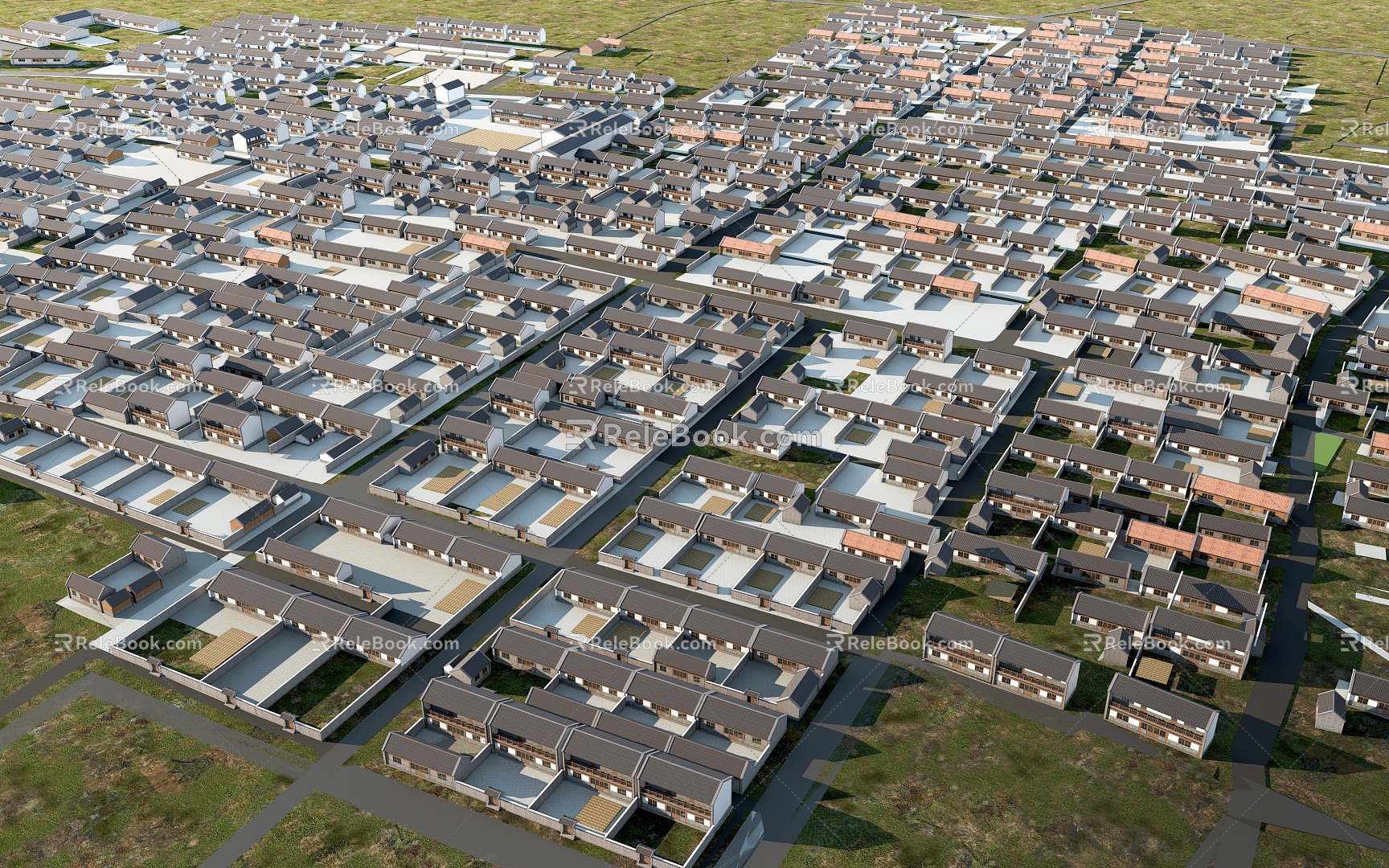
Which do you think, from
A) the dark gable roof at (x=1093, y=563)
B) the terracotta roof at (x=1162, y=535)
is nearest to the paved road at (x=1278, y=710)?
the terracotta roof at (x=1162, y=535)

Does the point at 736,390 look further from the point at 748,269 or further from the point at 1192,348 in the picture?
the point at 1192,348

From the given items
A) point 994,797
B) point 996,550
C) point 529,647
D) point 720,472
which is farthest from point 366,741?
point 996,550

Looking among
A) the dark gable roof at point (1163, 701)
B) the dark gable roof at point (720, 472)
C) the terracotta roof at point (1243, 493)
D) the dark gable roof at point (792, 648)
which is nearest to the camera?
the dark gable roof at point (1163, 701)

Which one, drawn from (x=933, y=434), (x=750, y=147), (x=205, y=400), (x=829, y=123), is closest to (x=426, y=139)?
(x=750, y=147)

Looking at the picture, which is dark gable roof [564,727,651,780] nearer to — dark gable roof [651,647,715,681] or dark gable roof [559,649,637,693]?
dark gable roof [559,649,637,693]

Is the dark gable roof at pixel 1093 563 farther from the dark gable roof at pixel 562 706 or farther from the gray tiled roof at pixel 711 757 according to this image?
the dark gable roof at pixel 562 706

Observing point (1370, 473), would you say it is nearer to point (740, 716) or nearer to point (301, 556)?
point (740, 716)
